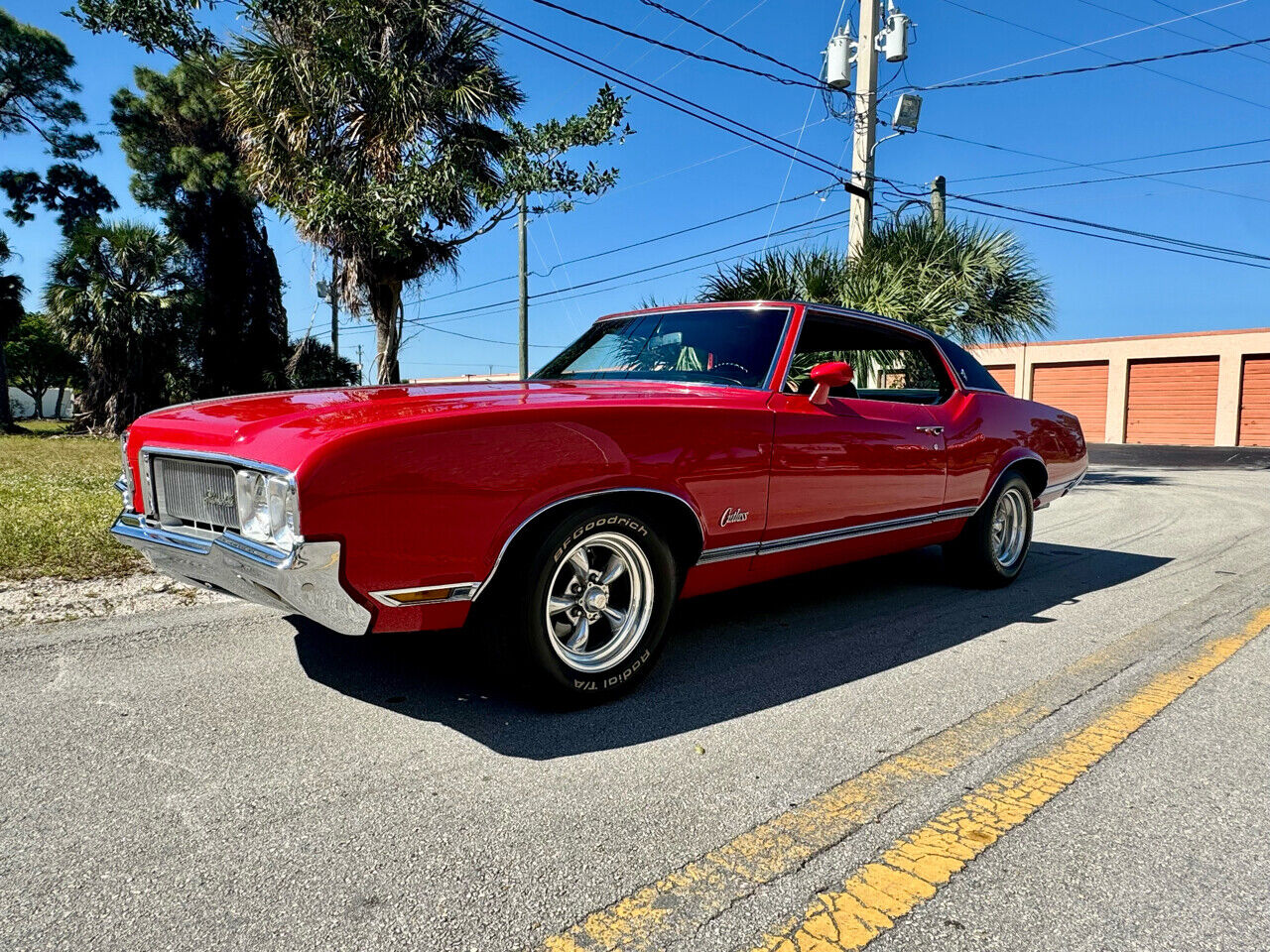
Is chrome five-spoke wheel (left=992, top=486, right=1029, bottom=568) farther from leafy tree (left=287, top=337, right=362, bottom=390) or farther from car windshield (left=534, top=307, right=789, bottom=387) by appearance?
leafy tree (left=287, top=337, right=362, bottom=390)

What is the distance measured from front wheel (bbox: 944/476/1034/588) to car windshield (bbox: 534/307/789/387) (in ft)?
6.40

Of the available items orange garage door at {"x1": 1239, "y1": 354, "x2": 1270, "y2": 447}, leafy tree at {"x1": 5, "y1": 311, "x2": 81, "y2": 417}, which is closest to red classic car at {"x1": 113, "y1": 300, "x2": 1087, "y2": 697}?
orange garage door at {"x1": 1239, "y1": 354, "x2": 1270, "y2": 447}

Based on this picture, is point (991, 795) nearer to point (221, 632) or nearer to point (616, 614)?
point (616, 614)

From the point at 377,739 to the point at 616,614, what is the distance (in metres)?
0.93

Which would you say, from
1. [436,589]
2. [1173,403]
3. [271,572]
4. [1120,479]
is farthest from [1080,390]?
[271,572]

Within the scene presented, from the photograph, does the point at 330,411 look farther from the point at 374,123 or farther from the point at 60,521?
the point at 374,123

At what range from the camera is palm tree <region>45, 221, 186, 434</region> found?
1870 centimetres

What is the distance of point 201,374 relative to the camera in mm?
21219

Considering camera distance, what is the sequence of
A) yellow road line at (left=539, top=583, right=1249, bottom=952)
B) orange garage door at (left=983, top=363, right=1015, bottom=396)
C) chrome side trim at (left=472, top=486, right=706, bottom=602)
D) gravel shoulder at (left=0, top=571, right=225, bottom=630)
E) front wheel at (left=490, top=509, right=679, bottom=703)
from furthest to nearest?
orange garage door at (left=983, top=363, right=1015, bottom=396) → gravel shoulder at (left=0, top=571, right=225, bottom=630) → front wheel at (left=490, top=509, right=679, bottom=703) → chrome side trim at (left=472, top=486, right=706, bottom=602) → yellow road line at (left=539, top=583, right=1249, bottom=952)

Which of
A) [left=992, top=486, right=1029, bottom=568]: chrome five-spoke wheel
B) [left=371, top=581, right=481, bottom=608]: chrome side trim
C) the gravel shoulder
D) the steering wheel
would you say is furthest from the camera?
[left=992, top=486, right=1029, bottom=568]: chrome five-spoke wheel

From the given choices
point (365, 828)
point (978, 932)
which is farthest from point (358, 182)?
point (978, 932)

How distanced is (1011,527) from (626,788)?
3817mm

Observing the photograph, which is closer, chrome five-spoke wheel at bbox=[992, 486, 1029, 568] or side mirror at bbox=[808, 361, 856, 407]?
side mirror at bbox=[808, 361, 856, 407]

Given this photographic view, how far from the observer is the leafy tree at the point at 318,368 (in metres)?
18.7
